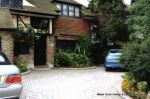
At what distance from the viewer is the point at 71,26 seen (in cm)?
3253

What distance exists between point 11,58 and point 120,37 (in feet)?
38.5

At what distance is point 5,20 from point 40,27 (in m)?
5.18

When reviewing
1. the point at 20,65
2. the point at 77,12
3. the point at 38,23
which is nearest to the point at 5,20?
the point at 20,65

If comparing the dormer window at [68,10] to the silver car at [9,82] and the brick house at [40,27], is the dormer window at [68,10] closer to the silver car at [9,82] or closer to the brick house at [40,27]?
the brick house at [40,27]

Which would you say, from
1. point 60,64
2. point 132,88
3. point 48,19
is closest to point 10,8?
point 48,19

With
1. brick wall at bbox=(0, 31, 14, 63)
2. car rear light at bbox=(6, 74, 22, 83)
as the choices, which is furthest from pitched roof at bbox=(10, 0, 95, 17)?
car rear light at bbox=(6, 74, 22, 83)

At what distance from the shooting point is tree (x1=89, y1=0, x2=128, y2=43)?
105ft

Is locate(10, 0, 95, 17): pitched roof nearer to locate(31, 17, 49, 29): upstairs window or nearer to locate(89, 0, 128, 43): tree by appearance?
locate(31, 17, 49, 29): upstairs window

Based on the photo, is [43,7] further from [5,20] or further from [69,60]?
[5,20]

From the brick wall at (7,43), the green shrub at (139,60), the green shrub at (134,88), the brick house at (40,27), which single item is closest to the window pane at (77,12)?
the brick house at (40,27)

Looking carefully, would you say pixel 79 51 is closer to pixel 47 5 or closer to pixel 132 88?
pixel 47 5

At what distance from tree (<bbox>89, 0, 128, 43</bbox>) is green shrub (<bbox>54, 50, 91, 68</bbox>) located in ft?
12.4

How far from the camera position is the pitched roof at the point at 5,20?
24266 mm

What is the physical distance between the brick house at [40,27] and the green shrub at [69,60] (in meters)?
0.50
